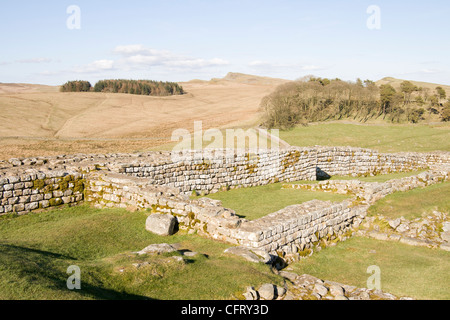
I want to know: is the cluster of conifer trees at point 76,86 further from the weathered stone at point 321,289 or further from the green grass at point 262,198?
the weathered stone at point 321,289

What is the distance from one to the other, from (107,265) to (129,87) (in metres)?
84.4

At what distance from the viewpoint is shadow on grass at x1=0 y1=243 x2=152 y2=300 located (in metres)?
5.33

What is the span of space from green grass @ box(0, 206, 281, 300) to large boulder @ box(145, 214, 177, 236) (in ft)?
0.57

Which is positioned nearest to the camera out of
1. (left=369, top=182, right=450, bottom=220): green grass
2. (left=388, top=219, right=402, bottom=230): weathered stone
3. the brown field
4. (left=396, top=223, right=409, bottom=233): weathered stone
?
(left=396, top=223, right=409, bottom=233): weathered stone

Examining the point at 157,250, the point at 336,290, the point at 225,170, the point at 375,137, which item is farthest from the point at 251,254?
the point at 375,137

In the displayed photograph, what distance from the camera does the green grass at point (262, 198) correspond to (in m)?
12.5

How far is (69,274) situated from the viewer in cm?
632

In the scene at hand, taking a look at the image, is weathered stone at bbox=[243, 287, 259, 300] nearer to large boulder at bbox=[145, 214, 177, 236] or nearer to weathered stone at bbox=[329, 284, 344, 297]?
weathered stone at bbox=[329, 284, 344, 297]

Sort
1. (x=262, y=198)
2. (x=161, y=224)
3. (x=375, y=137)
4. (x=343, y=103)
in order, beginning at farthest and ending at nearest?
(x=343, y=103) → (x=375, y=137) → (x=262, y=198) → (x=161, y=224)

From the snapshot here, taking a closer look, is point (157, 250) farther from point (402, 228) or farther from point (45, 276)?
point (402, 228)

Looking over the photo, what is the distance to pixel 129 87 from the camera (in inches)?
3408

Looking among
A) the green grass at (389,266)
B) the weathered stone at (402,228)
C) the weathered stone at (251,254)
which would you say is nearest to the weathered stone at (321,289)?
the weathered stone at (251,254)

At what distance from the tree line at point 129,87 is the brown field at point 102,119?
712 cm

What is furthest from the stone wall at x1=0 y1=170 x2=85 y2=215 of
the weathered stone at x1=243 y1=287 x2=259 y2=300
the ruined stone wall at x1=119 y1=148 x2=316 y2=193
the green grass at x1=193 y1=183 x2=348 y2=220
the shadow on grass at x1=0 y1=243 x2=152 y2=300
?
the weathered stone at x1=243 y1=287 x2=259 y2=300
